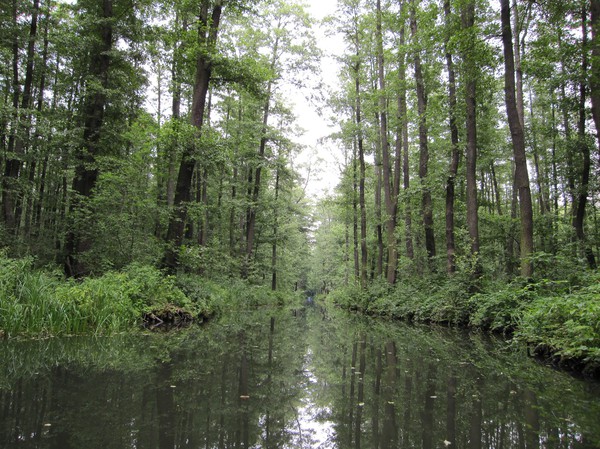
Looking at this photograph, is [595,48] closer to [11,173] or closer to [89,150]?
[89,150]

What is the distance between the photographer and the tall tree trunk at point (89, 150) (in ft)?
36.8

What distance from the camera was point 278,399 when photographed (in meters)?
3.79

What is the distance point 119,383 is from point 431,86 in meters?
15.9

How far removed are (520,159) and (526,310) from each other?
397cm

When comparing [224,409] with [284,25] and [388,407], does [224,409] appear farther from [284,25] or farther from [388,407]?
[284,25]

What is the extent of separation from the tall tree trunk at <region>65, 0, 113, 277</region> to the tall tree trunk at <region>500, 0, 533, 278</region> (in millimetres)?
11671

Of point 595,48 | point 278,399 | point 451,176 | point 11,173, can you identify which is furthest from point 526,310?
point 11,173

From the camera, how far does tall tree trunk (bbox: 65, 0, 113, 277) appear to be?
442 inches

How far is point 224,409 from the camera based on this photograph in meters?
3.37

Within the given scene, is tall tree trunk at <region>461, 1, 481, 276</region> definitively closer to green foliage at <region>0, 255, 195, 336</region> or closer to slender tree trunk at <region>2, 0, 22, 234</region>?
green foliage at <region>0, 255, 195, 336</region>

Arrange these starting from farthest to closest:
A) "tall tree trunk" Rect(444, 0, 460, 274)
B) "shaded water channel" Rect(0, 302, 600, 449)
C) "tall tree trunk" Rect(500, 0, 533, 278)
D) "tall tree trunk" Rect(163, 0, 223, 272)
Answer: "tall tree trunk" Rect(444, 0, 460, 274) < "tall tree trunk" Rect(163, 0, 223, 272) < "tall tree trunk" Rect(500, 0, 533, 278) < "shaded water channel" Rect(0, 302, 600, 449)

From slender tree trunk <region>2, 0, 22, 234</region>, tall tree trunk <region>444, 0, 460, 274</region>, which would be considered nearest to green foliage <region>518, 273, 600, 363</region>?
tall tree trunk <region>444, 0, 460, 274</region>

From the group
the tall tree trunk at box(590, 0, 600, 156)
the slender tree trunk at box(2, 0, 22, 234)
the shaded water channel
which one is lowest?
the shaded water channel

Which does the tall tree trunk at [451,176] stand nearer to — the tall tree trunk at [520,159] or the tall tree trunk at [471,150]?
the tall tree trunk at [471,150]
